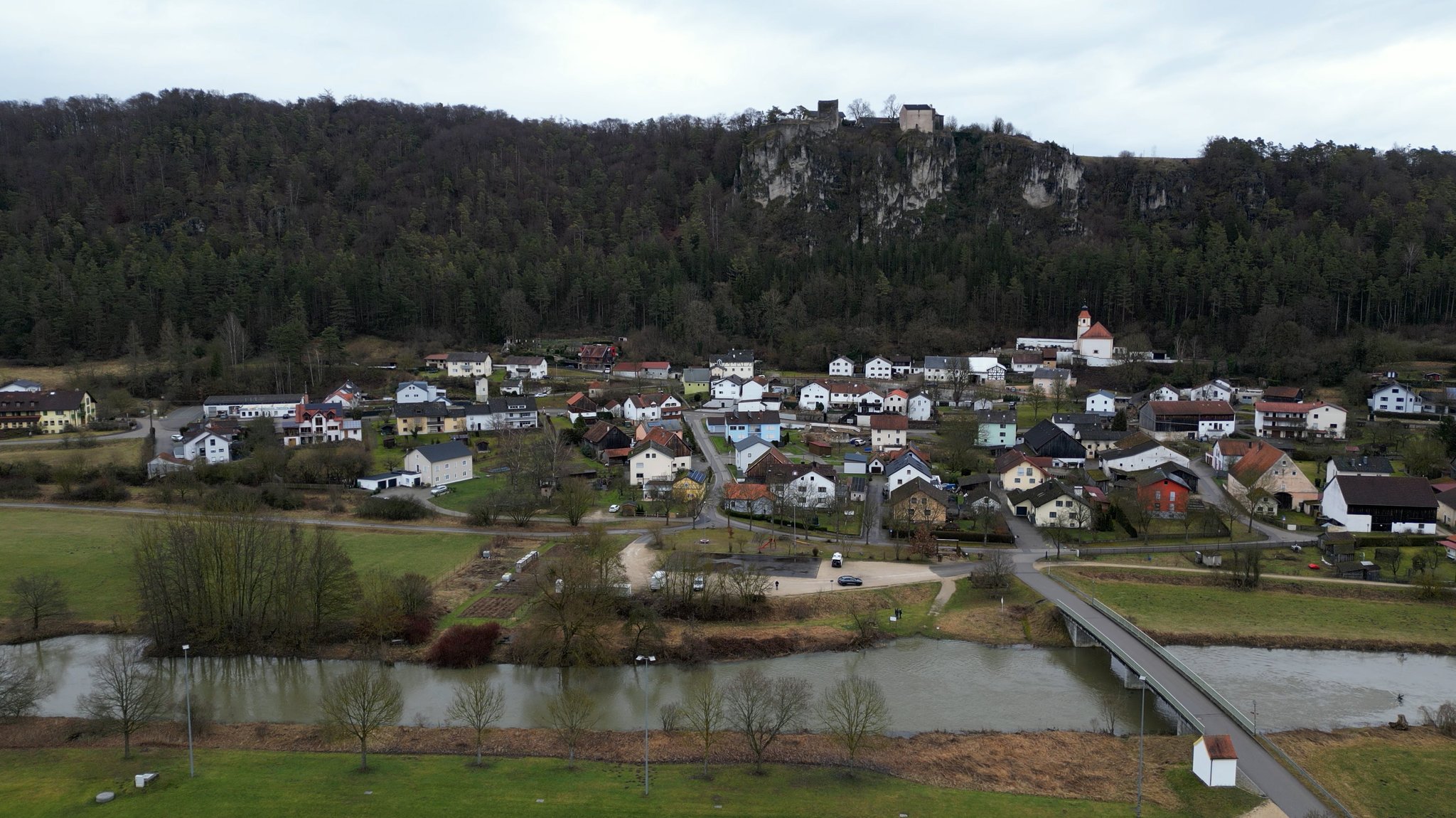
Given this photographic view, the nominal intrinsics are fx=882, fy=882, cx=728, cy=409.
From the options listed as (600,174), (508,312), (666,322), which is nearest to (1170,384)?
(666,322)

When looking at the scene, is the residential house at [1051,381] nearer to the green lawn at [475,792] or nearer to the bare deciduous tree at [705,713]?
the bare deciduous tree at [705,713]

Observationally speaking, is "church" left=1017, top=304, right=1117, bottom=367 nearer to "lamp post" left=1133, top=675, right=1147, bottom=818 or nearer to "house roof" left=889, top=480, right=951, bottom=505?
"house roof" left=889, top=480, right=951, bottom=505

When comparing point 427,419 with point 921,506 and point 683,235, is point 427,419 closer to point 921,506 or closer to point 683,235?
point 921,506

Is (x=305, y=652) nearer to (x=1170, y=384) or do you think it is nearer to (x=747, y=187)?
(x=1170, y=384)

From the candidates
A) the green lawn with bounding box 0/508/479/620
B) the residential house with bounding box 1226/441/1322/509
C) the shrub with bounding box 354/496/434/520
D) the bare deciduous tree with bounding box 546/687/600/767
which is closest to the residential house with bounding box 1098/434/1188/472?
the residential house with bounding box 1226/441/1322/509

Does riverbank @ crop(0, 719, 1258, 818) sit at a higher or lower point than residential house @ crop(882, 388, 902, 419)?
lower

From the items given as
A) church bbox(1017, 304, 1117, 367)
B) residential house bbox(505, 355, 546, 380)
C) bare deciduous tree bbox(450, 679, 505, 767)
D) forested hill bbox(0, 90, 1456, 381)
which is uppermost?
forested hill bbox(0, 90, 1456, 381)
